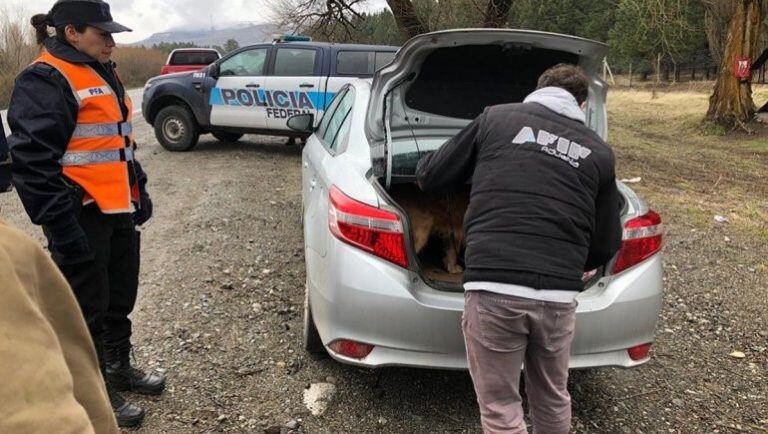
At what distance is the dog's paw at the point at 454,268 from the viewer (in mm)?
3709

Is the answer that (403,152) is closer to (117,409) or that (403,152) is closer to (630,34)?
(117,409)

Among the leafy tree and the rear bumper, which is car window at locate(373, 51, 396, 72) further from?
the rear bumper

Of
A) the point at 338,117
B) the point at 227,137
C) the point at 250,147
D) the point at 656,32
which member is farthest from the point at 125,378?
the point at 656,32

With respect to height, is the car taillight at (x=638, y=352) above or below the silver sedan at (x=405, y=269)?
below

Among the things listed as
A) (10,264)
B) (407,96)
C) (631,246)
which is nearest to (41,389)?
(10,264)

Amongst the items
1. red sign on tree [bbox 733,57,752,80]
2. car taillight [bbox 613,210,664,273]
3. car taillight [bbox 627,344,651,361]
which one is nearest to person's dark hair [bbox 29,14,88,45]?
car taillight [bbox 613,210,664,273]

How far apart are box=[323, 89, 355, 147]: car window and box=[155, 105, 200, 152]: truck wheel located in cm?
634

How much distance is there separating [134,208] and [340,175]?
107 cm

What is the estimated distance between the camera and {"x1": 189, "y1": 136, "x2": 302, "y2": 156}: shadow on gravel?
10.9m

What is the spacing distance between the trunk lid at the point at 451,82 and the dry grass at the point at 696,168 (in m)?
3.96

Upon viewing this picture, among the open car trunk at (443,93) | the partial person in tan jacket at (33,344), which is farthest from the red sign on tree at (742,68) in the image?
the partial person in tan jacket at (33,344)

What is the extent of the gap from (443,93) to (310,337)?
182 cm

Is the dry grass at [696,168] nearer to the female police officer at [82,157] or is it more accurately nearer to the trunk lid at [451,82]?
the trunk lid at [451,82]

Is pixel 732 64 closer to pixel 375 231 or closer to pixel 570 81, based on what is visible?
pixel 570 81
